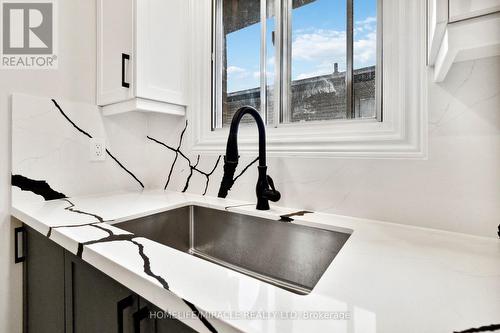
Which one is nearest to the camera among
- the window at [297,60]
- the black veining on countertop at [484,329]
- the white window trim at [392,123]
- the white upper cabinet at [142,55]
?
the black veining on countertop at [484,329]

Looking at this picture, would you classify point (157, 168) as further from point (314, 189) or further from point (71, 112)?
point (314, 189)

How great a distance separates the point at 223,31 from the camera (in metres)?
1.38

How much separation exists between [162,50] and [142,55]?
14 cm

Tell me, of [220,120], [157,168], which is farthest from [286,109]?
[157,168]

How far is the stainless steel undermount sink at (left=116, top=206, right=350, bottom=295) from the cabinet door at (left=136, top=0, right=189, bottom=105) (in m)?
0.60

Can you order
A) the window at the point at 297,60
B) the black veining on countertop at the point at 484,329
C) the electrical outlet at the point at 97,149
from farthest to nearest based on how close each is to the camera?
the electrical outlet at the point at 97,149, the window at the point at 297,60, the black veining on countertop at the point at 484,329

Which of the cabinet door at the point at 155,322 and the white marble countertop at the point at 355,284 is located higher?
the white marble countertop at the point at 355,284

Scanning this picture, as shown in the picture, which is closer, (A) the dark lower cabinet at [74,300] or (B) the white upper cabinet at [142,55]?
(A) the dark lower cabinet at [74,300]

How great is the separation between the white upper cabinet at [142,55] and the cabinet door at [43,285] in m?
0.66

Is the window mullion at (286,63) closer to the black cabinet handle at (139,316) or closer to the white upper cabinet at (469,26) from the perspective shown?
the white upper cabinet at (469,26)

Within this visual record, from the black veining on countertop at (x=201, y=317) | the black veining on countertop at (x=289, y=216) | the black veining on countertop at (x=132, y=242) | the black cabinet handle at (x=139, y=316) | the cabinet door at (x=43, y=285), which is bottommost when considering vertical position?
the cabinet door at (x=43, y=285)

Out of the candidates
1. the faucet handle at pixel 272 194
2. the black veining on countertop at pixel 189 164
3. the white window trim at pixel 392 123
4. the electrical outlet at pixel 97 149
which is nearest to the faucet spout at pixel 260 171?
the faucet handle at pixel 272 194

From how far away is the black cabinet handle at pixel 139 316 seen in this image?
49 centimetres

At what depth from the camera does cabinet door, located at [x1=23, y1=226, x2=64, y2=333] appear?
82 cm
